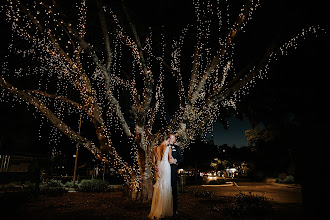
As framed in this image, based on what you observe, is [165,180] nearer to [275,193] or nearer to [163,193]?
[163,193]

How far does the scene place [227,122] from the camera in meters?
11.9

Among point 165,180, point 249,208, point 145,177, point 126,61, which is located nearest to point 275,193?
point 249,208

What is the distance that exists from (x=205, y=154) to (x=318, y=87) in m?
41.9

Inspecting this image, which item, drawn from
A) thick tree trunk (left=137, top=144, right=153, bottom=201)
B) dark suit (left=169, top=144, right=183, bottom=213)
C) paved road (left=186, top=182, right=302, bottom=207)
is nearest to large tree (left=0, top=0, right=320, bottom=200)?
thick tree trunk (left=137, top=144, right=153, bottom=201)

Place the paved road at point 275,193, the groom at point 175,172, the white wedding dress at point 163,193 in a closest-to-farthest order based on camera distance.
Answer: the white wedding dress at point 163,193
the groom at point 175,172
the paved road at point 275,193

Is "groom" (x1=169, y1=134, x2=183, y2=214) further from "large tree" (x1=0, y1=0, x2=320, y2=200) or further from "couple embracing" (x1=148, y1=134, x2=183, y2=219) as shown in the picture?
"large tree" (x1=0, y1=0, x2=320, y2=200)

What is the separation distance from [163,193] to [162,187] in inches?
5.0

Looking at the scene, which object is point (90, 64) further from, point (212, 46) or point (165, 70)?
point (212, 46)

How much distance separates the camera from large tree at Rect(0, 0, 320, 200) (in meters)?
7.95

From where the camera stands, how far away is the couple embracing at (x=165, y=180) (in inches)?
196

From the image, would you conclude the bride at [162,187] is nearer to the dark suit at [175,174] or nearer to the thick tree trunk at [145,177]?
the dark suit at [175,174]

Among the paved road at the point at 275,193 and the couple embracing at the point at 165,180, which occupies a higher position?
the couple embracing at the point at 165,180

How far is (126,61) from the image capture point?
10531mm

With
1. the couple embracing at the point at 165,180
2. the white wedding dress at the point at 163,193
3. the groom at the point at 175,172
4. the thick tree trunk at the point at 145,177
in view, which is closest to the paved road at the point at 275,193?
the thick tree trunk at the point at 145,177
